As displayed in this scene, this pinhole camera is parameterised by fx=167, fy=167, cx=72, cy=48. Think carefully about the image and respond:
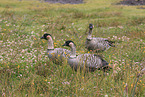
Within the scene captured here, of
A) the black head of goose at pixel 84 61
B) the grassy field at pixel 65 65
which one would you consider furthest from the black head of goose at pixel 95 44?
the black head of goose at pixel 84 61

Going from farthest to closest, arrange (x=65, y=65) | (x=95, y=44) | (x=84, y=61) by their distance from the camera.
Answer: (x=95, y=44) → (x=84, y=61) → (x=65, y=65)

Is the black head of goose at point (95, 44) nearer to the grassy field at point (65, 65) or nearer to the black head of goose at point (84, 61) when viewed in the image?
the grassy field at point (65, 65)

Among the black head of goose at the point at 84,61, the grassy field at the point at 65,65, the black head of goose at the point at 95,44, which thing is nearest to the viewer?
the grassy field at the point at 65,65

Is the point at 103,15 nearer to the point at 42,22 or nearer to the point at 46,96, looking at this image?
the point at 42,22

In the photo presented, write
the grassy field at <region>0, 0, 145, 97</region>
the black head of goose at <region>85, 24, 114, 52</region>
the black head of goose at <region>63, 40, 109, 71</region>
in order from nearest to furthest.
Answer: the grassy field at <region>0, 0, 145, 97</region>
the black head of goose at <region>63, 40, 109, 71</region>
the black head of goose at <region>85, 24, 114, 52</region>

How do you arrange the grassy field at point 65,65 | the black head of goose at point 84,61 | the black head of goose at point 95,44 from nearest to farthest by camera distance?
the grassy field at point 65,65, the black head of goose at point 84,61, the black head of goose at point 95,44

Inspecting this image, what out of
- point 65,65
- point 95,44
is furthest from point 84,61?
point 95,44

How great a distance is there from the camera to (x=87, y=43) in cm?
933

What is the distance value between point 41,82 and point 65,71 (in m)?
1.08

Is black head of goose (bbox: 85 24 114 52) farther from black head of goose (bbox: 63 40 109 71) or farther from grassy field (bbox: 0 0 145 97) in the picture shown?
black head of goose (bbox: 63 40 109 71)

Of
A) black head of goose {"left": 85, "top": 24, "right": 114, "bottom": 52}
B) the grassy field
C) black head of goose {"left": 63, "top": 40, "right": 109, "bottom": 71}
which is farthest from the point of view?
black head of goose {"left": 85, "top": 24, "right": 114, "bottom": 52}

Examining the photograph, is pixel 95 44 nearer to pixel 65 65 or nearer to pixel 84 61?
pixel 84 61

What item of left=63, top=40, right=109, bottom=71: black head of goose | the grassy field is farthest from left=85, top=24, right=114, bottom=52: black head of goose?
left=63, top=40, right=109, bottom=71: black head of goose

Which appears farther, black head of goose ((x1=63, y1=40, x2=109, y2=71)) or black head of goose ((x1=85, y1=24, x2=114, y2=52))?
black head of goose ((x1=85, y1=24, x2=114, y2=52))
